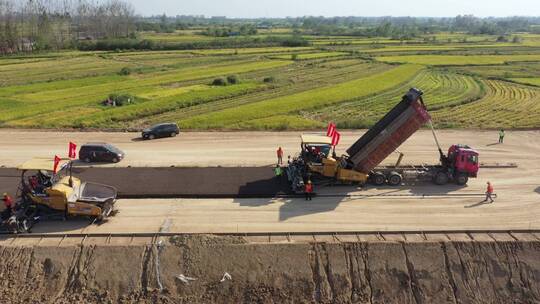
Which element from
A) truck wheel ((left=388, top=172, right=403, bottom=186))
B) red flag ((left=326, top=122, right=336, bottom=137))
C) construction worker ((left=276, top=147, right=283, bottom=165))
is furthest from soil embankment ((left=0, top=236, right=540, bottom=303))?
construction worker ((left=276, top=147, right=283, bottom=165))

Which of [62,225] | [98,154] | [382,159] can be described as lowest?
[62,225]

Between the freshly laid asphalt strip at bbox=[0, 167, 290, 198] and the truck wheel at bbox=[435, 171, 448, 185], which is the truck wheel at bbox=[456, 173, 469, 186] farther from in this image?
the freshly laid asphalt strip at bbox=[0, 167, 290, 198]

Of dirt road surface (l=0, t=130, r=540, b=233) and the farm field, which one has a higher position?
the farm field

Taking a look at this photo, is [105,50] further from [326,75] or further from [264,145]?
[264,145]

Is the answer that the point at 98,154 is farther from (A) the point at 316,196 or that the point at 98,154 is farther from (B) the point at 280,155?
(A) the point at 316,196

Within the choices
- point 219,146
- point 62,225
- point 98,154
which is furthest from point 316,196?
point 98,154

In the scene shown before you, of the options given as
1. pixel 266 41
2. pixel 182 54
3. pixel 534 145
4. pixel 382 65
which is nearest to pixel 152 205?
pixel 534 145
